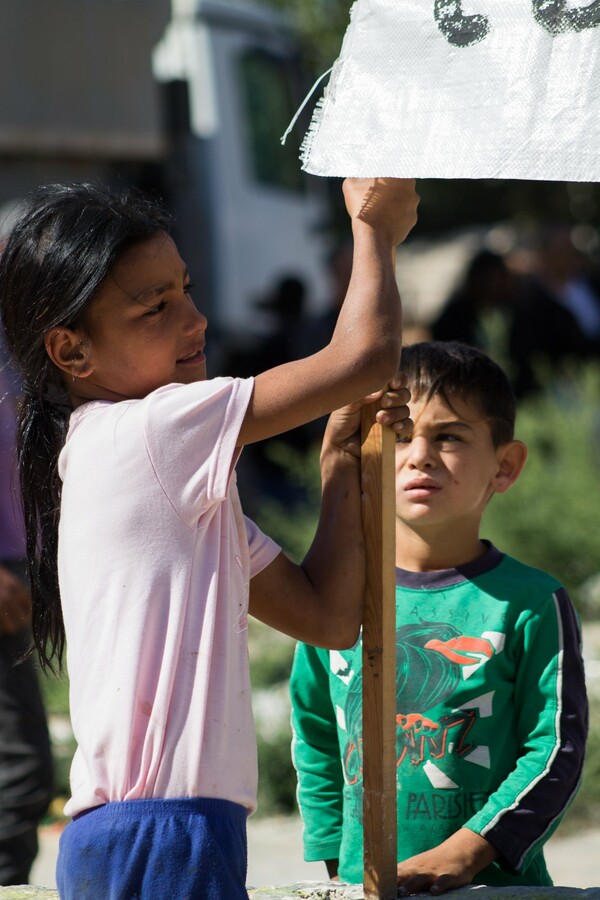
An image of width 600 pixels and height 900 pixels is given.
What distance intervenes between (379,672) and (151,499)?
47cm

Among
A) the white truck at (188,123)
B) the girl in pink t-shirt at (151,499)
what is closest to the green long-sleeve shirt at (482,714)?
the girl in pink t-shirt at (151,499)

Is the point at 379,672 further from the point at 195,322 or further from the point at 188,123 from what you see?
the point at 188,123

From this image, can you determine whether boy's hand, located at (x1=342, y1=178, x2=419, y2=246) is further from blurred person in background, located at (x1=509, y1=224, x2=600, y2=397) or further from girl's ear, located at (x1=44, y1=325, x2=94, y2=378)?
blurred person in background, located at (x1=509, y1=224, x2=600, y2=397)

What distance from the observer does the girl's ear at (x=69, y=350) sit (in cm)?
181

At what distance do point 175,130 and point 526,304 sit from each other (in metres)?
2.47

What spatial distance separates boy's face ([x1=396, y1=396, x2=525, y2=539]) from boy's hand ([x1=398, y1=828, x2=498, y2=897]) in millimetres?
520

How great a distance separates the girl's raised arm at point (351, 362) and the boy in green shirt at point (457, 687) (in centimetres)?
49

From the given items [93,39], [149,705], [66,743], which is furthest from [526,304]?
[149,705]

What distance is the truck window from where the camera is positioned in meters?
8.81

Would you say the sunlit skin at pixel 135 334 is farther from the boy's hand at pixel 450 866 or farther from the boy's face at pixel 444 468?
the boy's hand at pixel 450 866

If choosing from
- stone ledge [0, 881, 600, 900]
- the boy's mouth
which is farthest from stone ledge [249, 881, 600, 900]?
the boy's mouth

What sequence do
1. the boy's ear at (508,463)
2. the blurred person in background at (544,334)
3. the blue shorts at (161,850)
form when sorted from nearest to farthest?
the blue shorts at (161,850) < the boy's ear at (508,463) < the blurred person in background at (544,334)

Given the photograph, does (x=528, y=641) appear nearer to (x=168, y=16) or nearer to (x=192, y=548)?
(x=192, y=548)

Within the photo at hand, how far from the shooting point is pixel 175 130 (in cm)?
811
